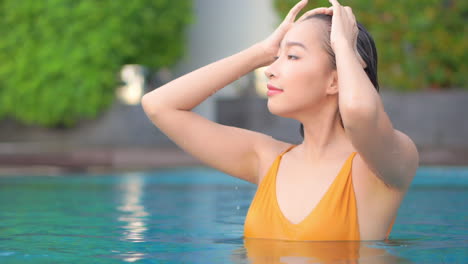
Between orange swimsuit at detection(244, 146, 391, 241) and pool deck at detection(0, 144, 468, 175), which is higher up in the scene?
orange swimsuit at detection(244, 146, 391, 241)

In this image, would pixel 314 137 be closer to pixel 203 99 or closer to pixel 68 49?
pixel 203 99

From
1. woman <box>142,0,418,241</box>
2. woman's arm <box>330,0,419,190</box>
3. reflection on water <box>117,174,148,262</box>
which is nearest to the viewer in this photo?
woman's arm <box>330,0,419,190</box>

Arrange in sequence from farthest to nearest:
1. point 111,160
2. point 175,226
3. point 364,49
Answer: point 111,160 < point 175,226 < point 364,49

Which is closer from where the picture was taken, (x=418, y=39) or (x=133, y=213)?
(x=133, y=213)

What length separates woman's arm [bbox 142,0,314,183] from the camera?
4.03m

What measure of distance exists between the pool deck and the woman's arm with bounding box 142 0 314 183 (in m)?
9.82

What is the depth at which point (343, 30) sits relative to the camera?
3.65 meters

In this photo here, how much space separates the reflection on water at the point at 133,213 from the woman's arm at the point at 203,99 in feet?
2.15

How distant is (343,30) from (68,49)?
1525cm

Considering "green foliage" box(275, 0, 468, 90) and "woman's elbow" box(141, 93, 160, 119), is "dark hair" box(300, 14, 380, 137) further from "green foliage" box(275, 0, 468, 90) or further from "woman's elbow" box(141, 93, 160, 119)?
"green foliage" box(275, 0, 468, 90)

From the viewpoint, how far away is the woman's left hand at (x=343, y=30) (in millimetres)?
3588

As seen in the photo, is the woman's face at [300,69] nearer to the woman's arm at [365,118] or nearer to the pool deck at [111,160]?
the woman's arm at [365,118]

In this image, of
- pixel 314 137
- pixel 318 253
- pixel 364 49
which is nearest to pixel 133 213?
pixel 314 137

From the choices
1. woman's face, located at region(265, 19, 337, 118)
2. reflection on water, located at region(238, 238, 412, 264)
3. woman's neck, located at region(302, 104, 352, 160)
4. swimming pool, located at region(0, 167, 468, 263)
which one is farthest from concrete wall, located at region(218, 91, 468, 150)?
woman's face, located at region(265, 19, 337, 118)
